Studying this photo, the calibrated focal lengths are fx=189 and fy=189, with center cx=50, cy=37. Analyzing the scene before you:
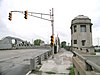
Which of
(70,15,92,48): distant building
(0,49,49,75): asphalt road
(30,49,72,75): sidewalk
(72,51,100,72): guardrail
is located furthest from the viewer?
(70,15,92,48): distant building

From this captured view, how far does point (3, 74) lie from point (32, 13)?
15.8 m

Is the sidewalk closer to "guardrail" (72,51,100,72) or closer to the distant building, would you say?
"guardrail" (72,51,100,72)

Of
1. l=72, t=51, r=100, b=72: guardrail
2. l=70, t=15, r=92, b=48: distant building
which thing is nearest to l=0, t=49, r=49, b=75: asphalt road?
l=72, t=51, r=100, b=72: guardrail

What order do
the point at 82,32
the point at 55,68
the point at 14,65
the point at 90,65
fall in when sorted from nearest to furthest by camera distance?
the point at 90,65
the point at 55,68
the point at 14,65
the point at 82,32

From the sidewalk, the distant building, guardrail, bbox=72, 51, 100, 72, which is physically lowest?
the sidewalk

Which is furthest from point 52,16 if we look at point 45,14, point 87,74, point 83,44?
point 87,74

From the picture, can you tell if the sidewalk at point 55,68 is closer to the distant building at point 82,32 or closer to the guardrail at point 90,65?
the guardrail at point 90,65

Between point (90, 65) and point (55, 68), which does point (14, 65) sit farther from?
point (90, 65)

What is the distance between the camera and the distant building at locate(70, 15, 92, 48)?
42.7 metres

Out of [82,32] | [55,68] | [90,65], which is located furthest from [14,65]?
[82,32]

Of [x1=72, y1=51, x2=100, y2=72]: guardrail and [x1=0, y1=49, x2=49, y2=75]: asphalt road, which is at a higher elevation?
[x1=72, y1=51, x2=100, y2=72]: guardrail

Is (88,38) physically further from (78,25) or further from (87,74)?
(87,74)

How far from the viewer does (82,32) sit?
43875 millimetres

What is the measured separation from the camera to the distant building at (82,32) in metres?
42.7
